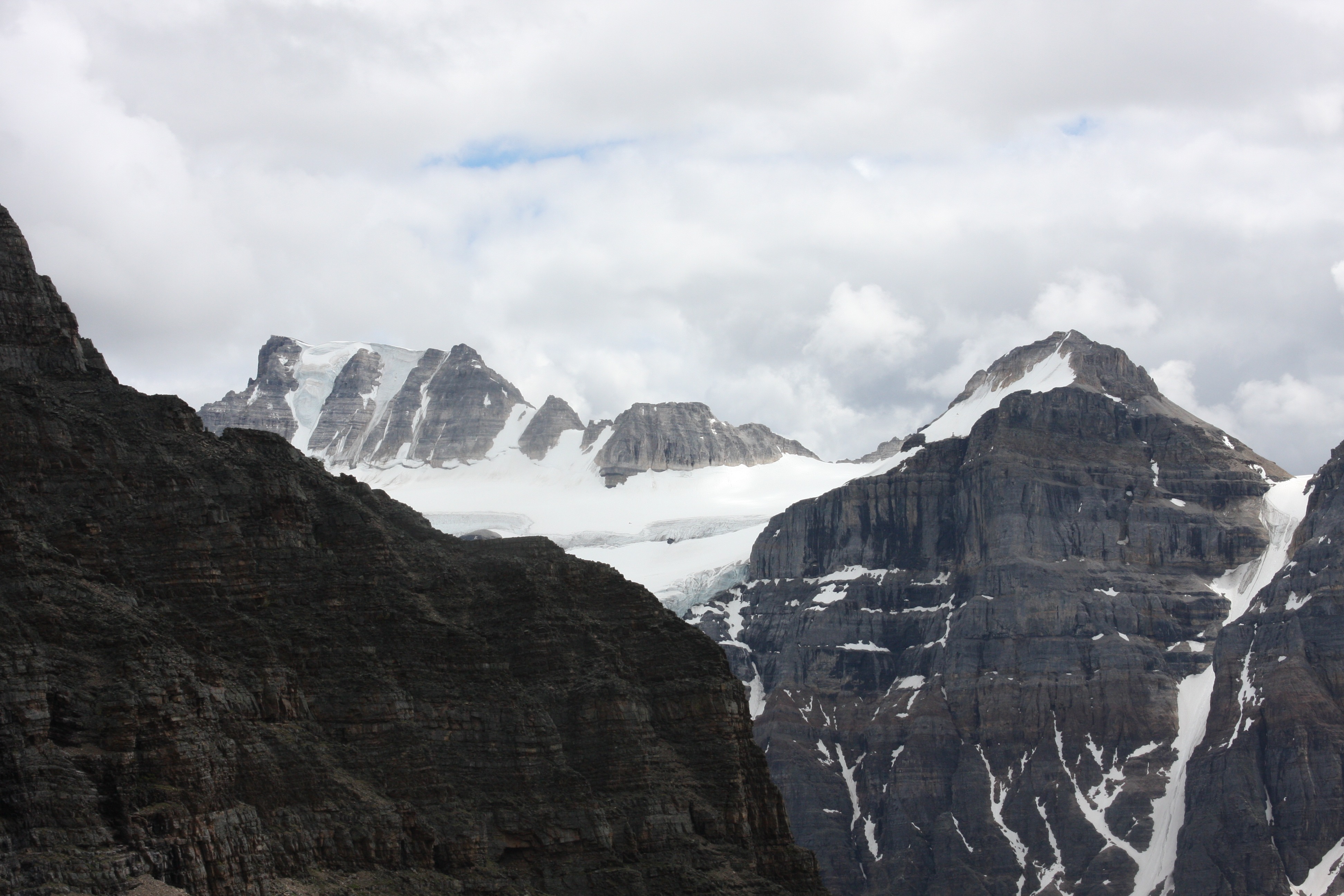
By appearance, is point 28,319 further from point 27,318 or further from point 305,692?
point 305,692

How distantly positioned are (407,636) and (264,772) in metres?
17.1

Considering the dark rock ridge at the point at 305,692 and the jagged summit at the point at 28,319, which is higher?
the jagged summit at the point at 28,319

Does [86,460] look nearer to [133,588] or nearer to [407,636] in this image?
[133,588]

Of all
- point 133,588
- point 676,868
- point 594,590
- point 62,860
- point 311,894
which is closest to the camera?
point 62,860

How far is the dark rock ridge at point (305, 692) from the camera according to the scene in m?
93.4

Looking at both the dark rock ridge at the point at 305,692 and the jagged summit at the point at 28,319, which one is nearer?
the dark rock ridge at the point at 305,692

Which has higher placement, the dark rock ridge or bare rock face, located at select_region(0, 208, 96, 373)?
bare rock face, located at select_region(0, 208, 96, 373)

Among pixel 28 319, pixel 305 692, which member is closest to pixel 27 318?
pixel 28 319

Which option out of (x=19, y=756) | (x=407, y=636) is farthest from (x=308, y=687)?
(x=19, y=756)

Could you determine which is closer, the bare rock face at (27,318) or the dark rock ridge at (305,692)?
the dark rock ridge at (305,692)

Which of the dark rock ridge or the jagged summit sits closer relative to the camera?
the dark rock ridge

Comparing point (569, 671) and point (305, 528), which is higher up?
point (305, 528)

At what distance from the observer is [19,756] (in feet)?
292

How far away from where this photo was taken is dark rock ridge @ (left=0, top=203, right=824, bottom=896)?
93.4 m
